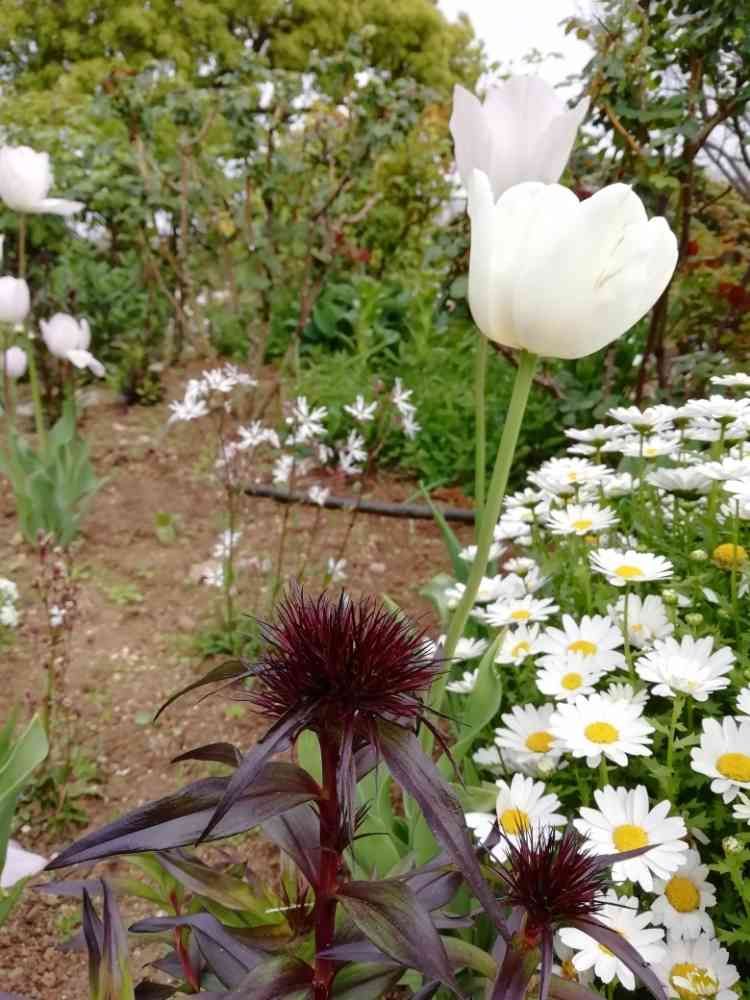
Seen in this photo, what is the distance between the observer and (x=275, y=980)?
2.59 ft

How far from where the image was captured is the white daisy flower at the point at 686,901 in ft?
3.31

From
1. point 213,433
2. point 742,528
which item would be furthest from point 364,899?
point 213,433

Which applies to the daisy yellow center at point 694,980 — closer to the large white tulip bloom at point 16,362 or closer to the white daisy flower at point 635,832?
the white daisy flower at point 635,832

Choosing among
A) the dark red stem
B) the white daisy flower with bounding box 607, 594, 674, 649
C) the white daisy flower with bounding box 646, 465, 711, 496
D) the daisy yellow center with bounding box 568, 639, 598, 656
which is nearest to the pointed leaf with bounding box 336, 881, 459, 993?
the dark red stem

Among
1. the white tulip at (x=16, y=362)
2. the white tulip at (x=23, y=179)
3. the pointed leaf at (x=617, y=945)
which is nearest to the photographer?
the pointed leaf at (x=617, y=945)

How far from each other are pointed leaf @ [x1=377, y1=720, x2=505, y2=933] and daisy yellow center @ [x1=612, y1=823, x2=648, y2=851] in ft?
1.30

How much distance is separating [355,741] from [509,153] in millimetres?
694

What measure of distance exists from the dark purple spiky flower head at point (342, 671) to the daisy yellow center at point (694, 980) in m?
0.55

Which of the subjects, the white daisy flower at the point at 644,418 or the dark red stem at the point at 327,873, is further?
the white daisy flower at the point at 644,418

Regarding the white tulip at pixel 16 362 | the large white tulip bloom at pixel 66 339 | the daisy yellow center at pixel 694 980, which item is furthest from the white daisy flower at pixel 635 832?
the white tulip at pixel 16 362

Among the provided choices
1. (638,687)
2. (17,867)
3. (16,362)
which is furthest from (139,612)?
(638,687)

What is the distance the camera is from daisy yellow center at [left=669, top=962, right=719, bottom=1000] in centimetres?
95

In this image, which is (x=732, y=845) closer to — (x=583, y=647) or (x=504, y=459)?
(x=583, y=647)

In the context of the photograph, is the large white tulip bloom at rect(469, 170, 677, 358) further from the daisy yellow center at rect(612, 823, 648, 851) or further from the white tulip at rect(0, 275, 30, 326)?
the white tulip at rect(0, 275, 30, 326)
